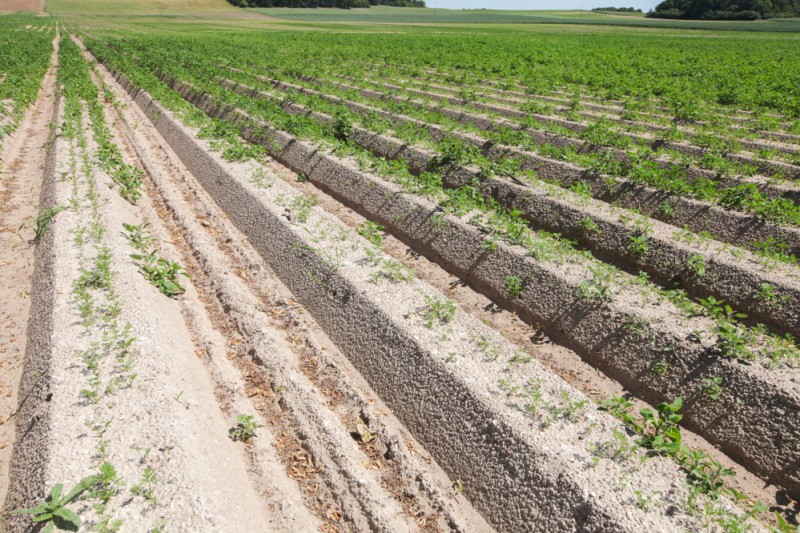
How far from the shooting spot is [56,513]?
295 cm

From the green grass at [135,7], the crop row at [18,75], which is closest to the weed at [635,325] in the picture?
the crop row at [18,75]

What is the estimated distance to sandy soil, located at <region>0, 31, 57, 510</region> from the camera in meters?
4.46

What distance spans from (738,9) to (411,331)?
3532 inches

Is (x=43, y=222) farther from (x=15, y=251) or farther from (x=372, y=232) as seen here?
(x=372, y=232)

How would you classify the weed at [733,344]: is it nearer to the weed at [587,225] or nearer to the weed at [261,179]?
the weed at [587,225]

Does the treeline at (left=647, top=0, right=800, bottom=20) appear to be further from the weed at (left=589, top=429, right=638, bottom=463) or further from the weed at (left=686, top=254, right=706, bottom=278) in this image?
the weed at (left=589, top=429, right=638, bottom=463)

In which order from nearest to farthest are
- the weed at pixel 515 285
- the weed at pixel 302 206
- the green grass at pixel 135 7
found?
the weed at pixel 515 285, the weed at pixel 302 206, the green grass at pixel 135 7

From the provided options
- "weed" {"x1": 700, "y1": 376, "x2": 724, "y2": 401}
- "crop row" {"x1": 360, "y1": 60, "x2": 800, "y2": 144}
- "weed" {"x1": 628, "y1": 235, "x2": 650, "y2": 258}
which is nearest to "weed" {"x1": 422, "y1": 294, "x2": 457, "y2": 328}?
"weed" {"x1": 700, "y1": 376, "x2": 724, "y2": 401}

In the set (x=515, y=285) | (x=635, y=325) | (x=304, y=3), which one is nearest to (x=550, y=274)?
(x=515, y=285)

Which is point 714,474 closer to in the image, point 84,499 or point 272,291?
point 84,499

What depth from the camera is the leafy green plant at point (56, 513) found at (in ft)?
9.64

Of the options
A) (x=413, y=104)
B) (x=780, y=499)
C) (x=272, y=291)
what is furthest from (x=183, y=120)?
(x=780, y=499)

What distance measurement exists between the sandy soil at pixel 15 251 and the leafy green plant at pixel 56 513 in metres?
0.85

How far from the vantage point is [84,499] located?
3180 mm
